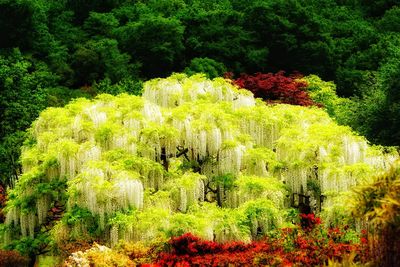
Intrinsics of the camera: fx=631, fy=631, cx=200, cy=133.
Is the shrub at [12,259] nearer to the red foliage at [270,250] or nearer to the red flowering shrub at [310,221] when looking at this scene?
the red foliage at [270,250]

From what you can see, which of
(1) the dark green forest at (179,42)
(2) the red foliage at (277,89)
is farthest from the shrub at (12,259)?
(2) the red foliage at (277,89)

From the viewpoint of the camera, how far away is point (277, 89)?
93.9ft

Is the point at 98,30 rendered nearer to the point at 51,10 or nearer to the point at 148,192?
the point at 51,10

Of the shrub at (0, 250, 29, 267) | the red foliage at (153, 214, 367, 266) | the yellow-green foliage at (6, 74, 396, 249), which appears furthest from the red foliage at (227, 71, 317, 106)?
the shrub at (0, 250, 29, 267)

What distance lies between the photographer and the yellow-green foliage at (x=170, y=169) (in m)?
13.5

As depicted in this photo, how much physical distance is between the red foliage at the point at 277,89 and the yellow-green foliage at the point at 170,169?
1154cm

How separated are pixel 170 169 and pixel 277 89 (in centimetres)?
1441

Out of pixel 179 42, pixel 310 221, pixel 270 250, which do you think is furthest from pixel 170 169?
pixel 179 42

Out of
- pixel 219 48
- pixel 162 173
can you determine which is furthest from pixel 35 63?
pixel 162 173

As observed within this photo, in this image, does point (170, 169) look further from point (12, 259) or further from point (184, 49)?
point (184, 49)

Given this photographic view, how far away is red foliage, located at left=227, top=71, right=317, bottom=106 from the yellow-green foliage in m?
11.5

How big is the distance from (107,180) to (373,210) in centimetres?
683

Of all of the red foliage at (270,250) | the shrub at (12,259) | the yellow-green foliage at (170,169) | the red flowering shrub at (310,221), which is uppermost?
the yellow-green foliage at (170,169)

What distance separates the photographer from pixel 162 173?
48.4 ft
